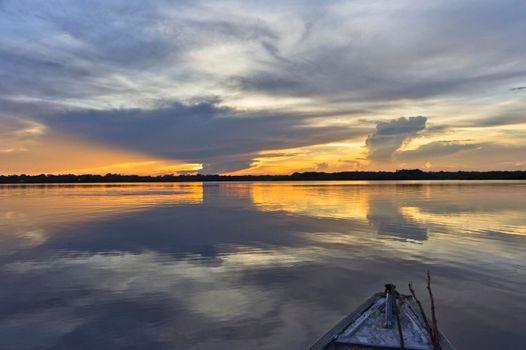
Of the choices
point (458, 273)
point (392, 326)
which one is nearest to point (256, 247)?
point (458, 273)

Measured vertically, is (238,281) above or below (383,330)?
below

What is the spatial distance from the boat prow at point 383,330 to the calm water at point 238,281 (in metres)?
1.13

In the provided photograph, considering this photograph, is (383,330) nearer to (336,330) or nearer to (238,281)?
(336,330)

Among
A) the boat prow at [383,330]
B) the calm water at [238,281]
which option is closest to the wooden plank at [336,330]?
the boat prow at [383,330]

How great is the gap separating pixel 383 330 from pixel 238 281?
4.97m

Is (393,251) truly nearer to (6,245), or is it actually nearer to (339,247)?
(339,247)

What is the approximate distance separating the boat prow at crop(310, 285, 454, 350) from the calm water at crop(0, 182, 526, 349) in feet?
3.70

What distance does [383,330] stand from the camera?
6.04m

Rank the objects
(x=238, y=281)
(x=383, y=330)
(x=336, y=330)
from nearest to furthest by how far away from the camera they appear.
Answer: (x=336, y=330)
(x=383, y=330)
(x=238, y=281)

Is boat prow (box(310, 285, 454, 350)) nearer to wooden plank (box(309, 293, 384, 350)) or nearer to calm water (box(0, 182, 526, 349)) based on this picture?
wooden plank (box(309, 293, 384, 350))

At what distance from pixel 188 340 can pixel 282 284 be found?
3.64 meters

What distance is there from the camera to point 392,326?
20.1 feet

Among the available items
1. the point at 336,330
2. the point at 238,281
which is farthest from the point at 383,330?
the point at 238,281

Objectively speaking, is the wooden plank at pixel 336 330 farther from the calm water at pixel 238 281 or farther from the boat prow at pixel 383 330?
the calm water at pixel 238 281
